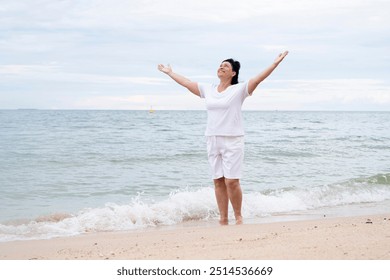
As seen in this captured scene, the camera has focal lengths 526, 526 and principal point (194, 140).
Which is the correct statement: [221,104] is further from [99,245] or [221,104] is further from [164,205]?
[164,205]

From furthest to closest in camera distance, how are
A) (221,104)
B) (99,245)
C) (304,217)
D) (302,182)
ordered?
(302,182) < (304,217) < (221,104) < (99,245)

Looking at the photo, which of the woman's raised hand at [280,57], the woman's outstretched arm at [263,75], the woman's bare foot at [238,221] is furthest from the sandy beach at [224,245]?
the woman's raised hand at [280,57]

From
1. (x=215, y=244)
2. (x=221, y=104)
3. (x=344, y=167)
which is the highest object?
(x=221, y=104)

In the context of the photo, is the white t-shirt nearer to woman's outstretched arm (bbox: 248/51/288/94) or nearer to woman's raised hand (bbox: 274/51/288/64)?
woman's outstretched arm (bbox: 248/51/288/94)

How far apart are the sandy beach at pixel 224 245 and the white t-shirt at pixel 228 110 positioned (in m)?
1.21

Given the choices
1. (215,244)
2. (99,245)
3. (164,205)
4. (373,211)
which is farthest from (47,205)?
(373,211)

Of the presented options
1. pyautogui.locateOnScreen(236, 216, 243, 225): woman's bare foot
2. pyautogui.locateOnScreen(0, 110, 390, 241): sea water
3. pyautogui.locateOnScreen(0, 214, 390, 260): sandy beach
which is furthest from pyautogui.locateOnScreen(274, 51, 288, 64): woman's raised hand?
pyautogui.locateOnScreen(0, 110, 390, 241): sea water

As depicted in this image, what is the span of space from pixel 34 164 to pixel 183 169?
415 cm

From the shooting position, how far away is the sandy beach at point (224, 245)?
14.6 feet

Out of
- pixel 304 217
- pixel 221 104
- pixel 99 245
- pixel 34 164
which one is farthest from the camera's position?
pixel 34 164

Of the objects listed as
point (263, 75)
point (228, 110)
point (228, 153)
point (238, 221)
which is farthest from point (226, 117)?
point (238, 221)

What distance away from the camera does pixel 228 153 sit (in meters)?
6.53

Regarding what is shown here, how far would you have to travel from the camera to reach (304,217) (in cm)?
851

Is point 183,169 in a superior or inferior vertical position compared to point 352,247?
inferior
